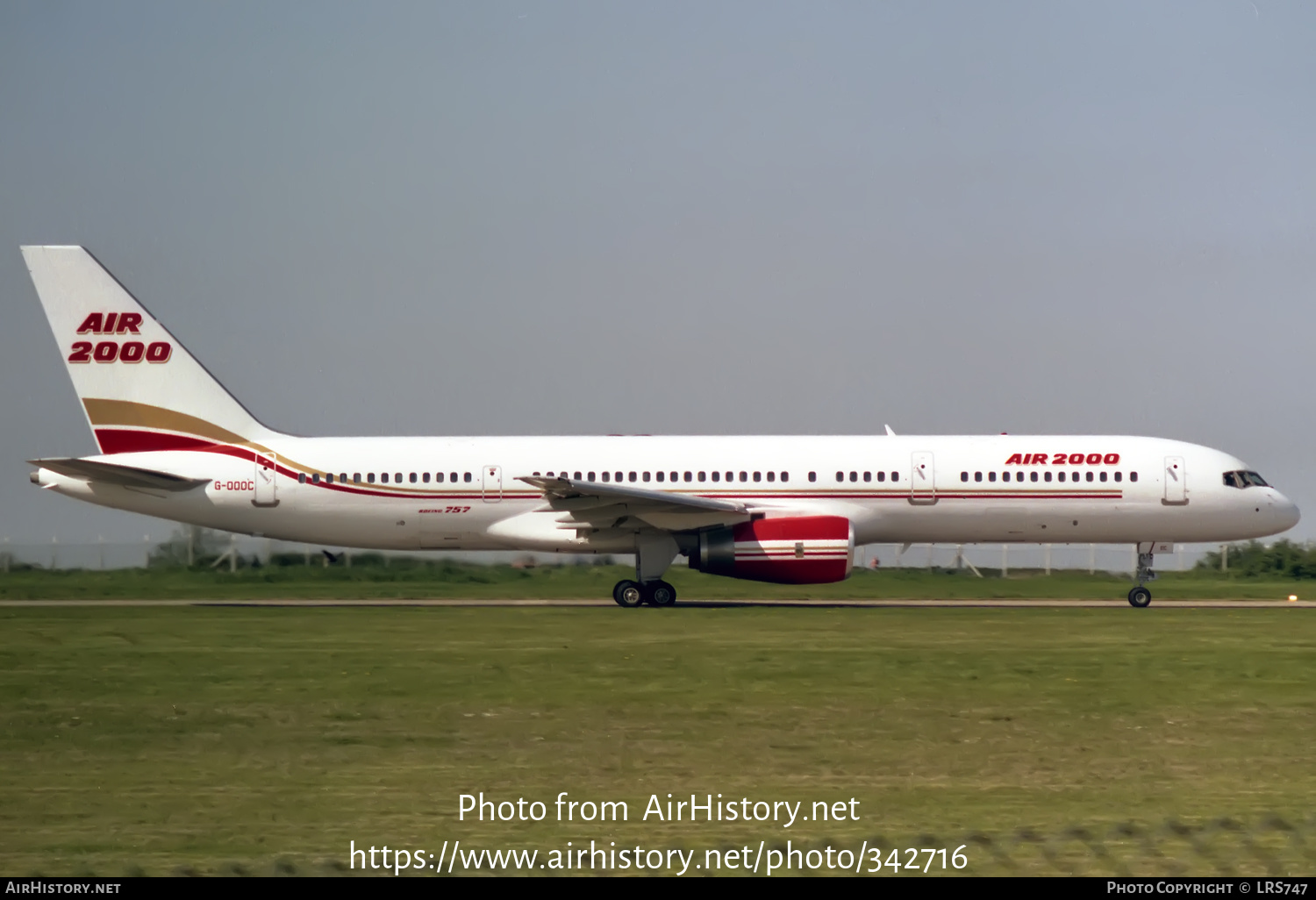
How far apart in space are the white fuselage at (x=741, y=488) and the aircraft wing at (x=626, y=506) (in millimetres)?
713

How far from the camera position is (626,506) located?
29562 mm

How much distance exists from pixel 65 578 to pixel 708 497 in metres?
14.9

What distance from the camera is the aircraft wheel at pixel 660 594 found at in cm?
3031

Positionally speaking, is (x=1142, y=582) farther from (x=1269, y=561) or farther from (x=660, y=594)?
(x=1269, y=561)

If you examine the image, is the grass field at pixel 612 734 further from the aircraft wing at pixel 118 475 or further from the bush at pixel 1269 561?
the bush at pixel 1269 561

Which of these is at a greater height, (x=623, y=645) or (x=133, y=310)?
(x=133, y=310)

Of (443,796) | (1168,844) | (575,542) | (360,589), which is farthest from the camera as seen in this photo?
(360,589)

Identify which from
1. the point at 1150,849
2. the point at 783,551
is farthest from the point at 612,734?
the point at 783,551

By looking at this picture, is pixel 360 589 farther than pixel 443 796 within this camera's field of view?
Yes

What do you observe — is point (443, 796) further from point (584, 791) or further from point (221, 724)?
point (221, 724)

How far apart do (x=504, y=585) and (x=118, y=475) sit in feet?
30.4

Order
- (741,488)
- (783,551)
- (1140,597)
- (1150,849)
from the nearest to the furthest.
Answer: (1150,849) → (783,551) → (1140,597) → (741,488)

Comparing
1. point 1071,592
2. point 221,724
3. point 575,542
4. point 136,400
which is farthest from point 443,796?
point 1071,592

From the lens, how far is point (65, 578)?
3525 centimetres
